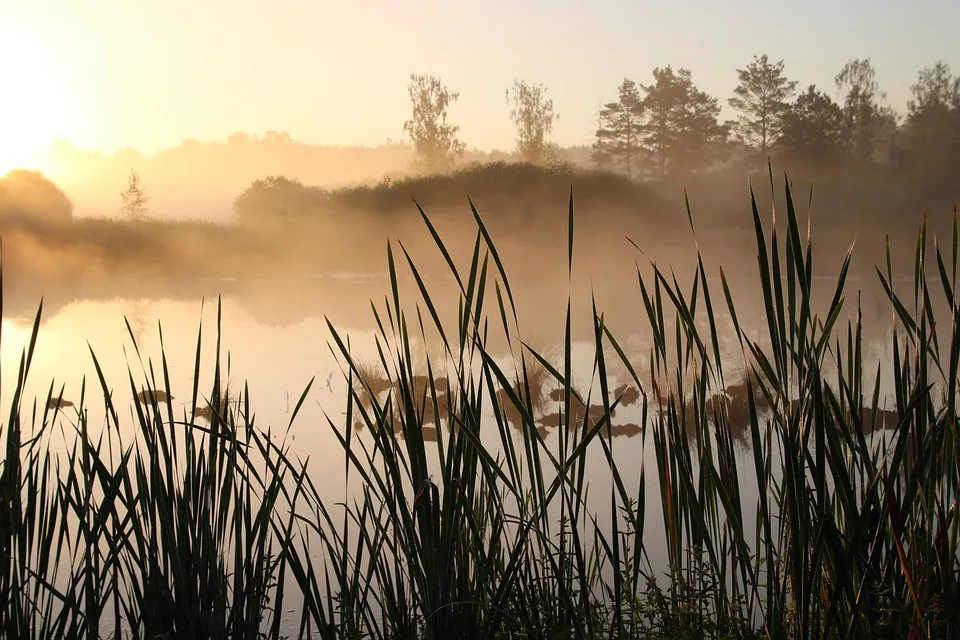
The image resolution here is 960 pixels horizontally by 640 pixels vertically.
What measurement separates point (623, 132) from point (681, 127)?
56 cm

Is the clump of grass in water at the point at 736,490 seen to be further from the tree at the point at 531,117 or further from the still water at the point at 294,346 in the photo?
the tree at the point at 531,117

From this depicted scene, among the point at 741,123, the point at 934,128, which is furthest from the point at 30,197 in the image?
the point at 934,128

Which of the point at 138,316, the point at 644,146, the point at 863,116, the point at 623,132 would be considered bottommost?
the point at 138,316

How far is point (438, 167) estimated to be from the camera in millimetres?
6738

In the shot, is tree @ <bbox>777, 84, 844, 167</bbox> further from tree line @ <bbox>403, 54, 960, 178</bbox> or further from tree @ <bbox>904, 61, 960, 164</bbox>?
A: tree @ <bbox>904, 61, 960, 164</bbox>

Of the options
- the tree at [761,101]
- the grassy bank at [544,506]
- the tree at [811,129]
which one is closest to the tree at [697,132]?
the tree at [761,101]

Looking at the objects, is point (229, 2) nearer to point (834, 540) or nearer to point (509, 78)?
point (509, 78)

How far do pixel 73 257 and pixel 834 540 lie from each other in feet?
25.1

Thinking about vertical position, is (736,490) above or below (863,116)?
below

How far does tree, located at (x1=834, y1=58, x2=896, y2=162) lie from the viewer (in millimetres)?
7246

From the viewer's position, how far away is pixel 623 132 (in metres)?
7.09

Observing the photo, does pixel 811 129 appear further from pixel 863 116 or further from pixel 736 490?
pixel 736 490

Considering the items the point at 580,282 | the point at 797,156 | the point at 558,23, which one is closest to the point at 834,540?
the point at 558,23

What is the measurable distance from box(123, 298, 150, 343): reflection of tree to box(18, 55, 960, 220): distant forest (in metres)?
0.85
